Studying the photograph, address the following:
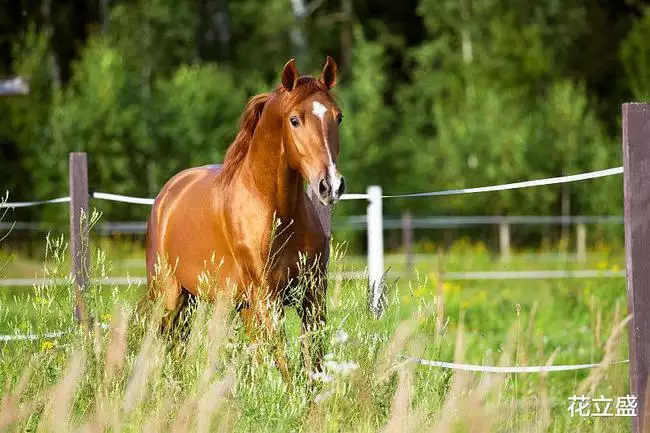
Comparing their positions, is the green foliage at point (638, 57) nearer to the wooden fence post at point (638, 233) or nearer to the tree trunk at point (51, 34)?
the tree trunk at point (51, 34)

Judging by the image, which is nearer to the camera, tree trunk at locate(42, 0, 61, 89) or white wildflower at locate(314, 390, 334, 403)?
white wildflower at locate(314, 390, 334, 403)

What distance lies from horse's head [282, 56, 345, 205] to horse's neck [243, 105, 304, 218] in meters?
0.09

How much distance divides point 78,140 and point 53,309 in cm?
1963

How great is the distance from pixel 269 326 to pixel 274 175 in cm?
78

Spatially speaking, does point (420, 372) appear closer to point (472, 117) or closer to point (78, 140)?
point (78, 140)

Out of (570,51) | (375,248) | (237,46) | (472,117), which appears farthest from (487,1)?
(375,248)

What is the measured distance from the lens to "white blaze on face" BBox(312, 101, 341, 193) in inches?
198

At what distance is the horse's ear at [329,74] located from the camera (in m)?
5.52

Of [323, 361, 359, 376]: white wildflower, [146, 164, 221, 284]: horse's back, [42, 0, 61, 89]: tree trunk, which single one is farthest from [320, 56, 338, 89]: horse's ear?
[42, 0, 61, 89]: tree trunk

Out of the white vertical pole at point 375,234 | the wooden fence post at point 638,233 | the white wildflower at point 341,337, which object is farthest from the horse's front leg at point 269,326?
the white vertical pole at point 375,234

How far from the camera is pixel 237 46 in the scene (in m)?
34.3

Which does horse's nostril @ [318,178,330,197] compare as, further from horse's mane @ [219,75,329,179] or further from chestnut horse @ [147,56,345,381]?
horse's mane @ [219,75,329,179]

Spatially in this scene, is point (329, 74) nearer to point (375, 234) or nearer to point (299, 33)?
point (375, 234)

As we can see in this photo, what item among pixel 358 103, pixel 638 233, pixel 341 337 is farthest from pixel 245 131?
pixel 358 103
